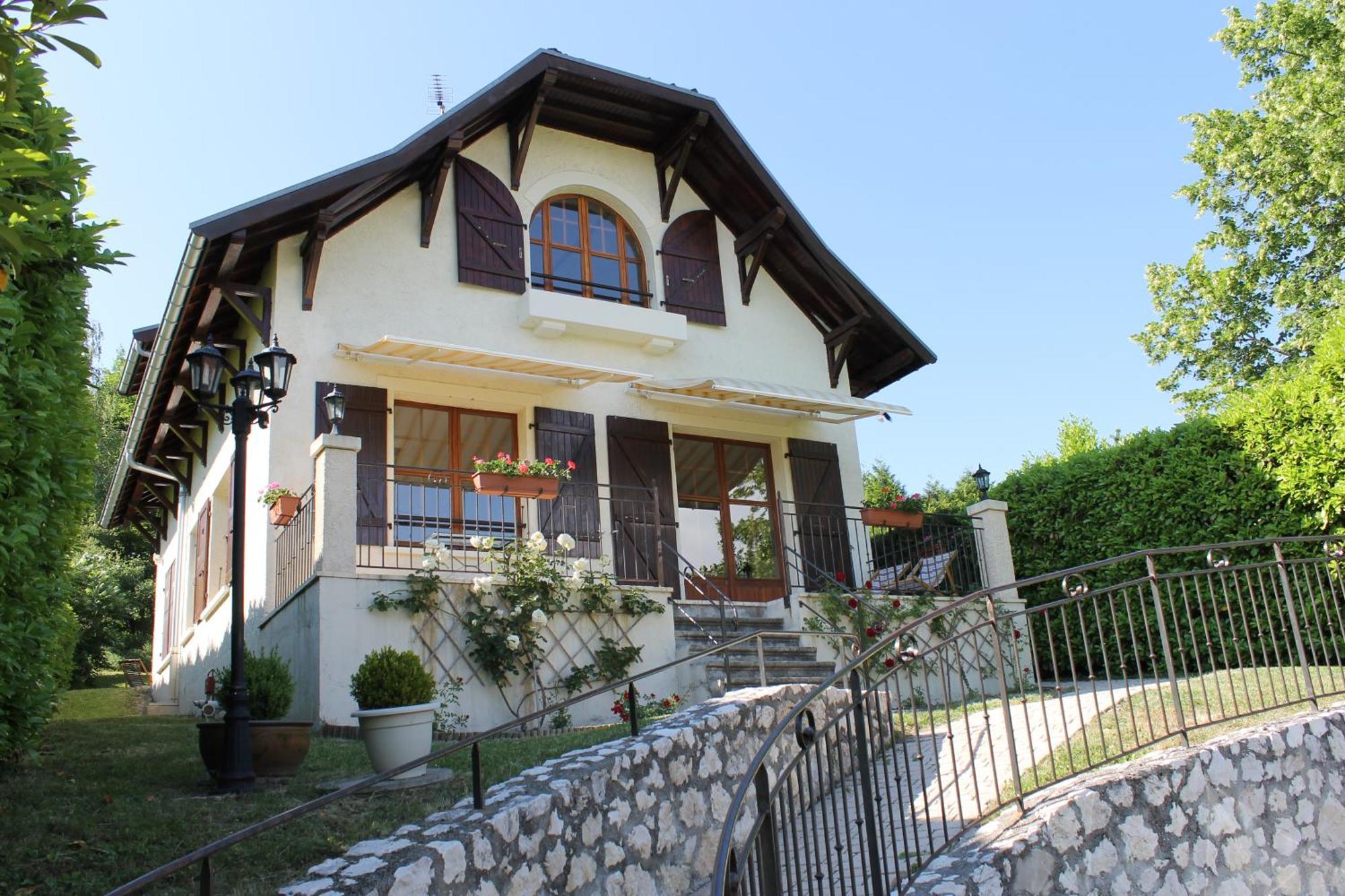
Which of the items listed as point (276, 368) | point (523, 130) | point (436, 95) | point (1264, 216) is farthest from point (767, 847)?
point (1264, 216)

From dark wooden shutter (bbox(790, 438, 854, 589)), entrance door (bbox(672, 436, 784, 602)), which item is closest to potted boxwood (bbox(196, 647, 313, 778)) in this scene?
entrance door (bbox(672, 436, 784, 602))

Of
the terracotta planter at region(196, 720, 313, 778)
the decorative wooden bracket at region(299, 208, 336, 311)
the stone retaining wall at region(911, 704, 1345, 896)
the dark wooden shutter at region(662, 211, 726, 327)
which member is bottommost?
the stone retaining wall at region(911, 704, 1345, 896)

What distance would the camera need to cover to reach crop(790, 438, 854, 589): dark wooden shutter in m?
12.8

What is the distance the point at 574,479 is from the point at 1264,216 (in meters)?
14.5

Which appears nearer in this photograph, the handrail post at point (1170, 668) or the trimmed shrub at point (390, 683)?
the handrail post at point (1170, 668)

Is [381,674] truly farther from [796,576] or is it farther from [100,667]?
[100,667]

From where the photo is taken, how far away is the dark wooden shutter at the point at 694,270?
13039mm

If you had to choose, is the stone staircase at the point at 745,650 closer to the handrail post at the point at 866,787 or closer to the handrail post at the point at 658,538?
the handrail post at the point at 658,538

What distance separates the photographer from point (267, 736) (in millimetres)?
6109

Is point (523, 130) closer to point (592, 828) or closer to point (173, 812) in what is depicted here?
point (173, 812)

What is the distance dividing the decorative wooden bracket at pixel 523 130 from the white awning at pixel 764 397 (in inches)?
110

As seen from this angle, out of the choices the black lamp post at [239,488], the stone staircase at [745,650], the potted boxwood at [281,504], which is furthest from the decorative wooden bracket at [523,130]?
the black lamp post at [239,488]

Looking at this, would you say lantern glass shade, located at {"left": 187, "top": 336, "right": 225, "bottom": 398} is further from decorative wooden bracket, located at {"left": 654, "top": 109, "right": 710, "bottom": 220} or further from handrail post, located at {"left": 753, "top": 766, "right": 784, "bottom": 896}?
decorative wooden bracket, located at {"left": 654, "top": 109, "right": 710, "bottom": 220}

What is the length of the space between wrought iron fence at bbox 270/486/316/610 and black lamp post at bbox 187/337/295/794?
81.3 inches
